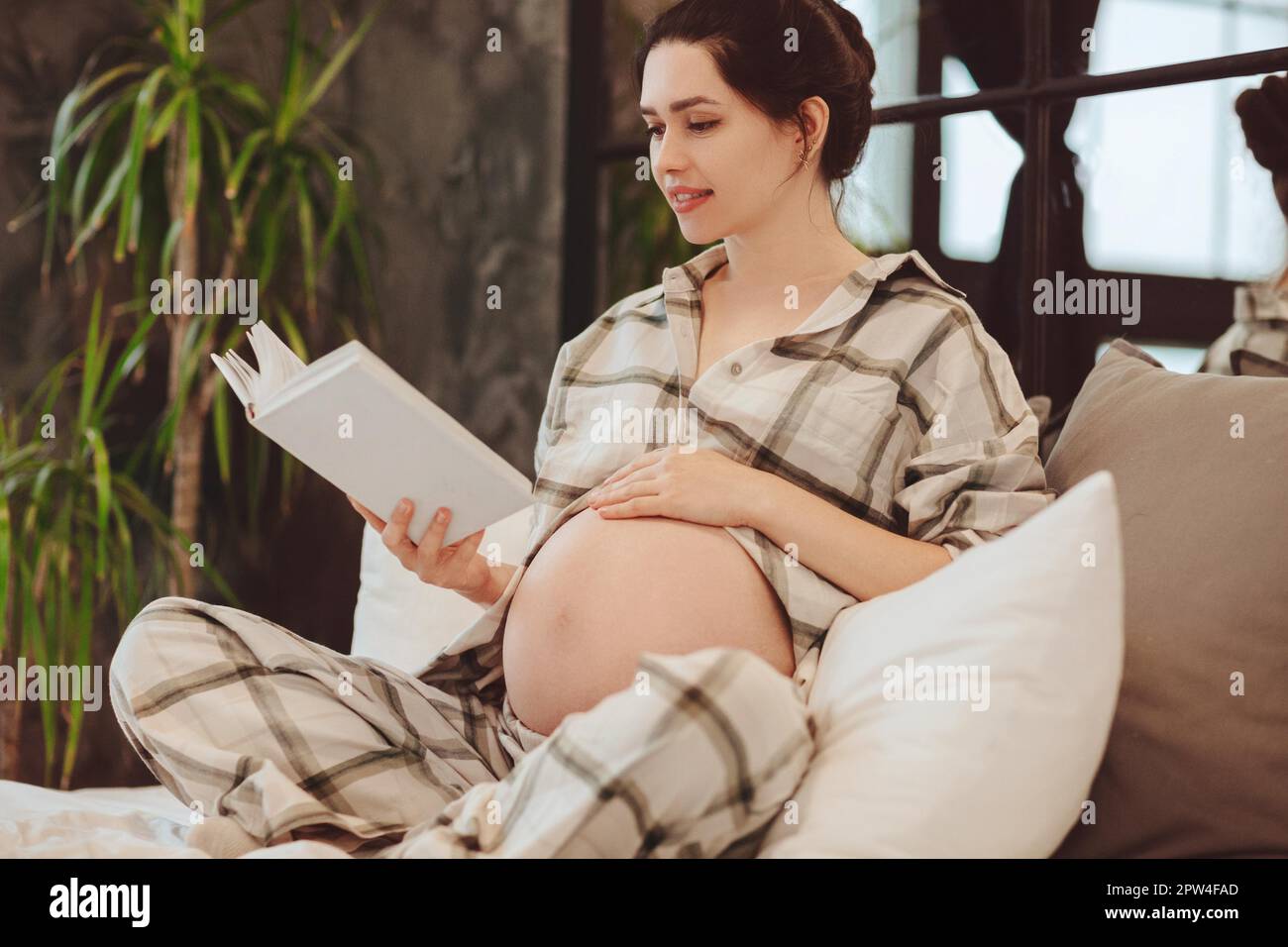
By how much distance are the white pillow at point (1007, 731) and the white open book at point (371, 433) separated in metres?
0.43

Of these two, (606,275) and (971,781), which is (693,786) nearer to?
(971,781)

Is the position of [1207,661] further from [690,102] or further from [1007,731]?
[690,102]

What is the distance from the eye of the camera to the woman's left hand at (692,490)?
4.18 feet

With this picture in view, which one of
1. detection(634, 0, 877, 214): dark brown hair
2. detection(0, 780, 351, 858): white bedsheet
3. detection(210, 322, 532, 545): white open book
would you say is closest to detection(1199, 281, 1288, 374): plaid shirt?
detection(634, 0, 877, 214): dark brown hair

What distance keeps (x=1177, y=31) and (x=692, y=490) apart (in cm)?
100

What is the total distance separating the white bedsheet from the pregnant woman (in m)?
0.05

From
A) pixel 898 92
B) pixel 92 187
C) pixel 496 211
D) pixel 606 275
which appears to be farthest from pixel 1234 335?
pixel 92 187

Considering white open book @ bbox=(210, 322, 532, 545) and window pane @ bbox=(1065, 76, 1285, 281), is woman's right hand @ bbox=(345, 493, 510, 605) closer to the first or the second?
white open book @ bbox=(210, 322, 532, 545)

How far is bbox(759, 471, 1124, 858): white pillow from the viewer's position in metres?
0.93

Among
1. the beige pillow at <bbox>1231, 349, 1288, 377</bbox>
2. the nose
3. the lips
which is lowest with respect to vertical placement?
the beige pillow at <bbox>1231, 349, 1288, 377</bbox>

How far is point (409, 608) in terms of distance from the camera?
5.64ft

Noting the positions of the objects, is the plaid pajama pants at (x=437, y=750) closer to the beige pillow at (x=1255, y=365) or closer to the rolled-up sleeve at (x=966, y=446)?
the rolled-up sleeve at (x=966, y=446)

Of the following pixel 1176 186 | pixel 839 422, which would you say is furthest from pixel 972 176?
pixel 839 422

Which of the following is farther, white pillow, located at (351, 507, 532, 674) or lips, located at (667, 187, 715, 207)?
white pillow, located at (351, 507, 532, 674)
